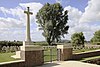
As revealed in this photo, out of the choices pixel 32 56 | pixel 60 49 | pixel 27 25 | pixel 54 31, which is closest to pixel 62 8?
pixel 54 31

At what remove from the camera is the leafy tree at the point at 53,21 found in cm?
4347

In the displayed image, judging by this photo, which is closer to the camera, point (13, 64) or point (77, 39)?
point (13, 64)

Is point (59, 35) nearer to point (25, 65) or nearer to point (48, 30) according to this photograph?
point (48, 30)

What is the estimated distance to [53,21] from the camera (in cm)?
4350

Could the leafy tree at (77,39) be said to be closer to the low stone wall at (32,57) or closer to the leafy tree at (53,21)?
the leafy tree at (53,21)

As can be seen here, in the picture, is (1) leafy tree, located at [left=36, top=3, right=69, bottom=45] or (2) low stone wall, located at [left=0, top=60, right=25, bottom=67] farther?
(1) leafy tree, located at [left=36, top=3, right=69, bottom=45]

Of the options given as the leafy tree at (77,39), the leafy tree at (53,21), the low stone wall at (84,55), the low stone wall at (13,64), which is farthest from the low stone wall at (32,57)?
the leafy tree at (77,39)

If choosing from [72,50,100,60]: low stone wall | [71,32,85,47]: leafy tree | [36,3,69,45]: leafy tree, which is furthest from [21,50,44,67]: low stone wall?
[71,32,85,47]: leafy tree

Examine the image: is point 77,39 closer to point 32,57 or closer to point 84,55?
point 84,55

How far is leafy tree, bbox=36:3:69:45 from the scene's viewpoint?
43469 mm

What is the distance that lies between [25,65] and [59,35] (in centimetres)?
3264

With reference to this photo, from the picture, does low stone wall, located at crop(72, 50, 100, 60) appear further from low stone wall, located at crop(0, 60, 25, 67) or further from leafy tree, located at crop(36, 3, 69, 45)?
leafy tree, located at crop(36, 3, 69, 45)

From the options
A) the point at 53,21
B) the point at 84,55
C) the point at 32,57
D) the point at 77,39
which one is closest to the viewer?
the point at 32,57

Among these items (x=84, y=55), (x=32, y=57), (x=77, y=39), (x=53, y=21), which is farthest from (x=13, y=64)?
(x=77, y=39)
